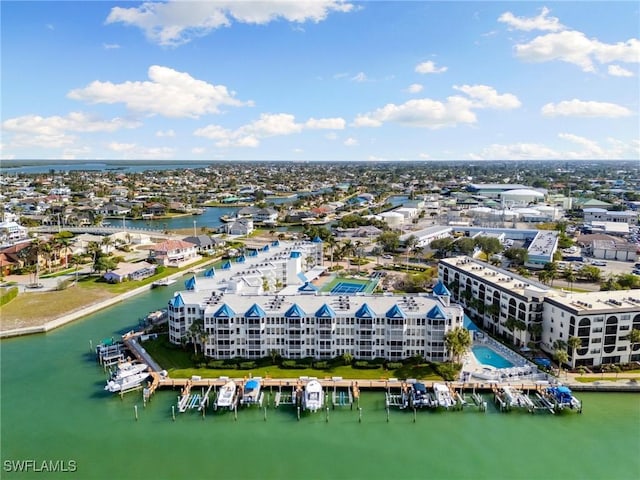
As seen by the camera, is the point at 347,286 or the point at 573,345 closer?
the point at 573,345

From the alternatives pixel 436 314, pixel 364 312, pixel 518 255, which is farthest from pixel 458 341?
pixel 518 255

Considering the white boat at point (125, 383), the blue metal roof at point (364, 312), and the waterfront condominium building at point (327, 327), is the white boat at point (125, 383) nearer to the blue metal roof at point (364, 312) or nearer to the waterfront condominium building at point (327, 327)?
the waterfront condominium building at point (327, 327)

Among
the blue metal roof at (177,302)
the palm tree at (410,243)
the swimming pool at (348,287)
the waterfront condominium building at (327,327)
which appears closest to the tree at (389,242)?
the palm tree at (410,243)

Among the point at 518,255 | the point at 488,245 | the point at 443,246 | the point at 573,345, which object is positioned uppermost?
the point at 488,245

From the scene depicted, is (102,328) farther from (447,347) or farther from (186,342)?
(447,347)

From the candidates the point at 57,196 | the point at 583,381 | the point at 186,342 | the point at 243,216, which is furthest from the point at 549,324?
the point at 57,196

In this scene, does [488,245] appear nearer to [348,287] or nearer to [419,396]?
[348,287]
